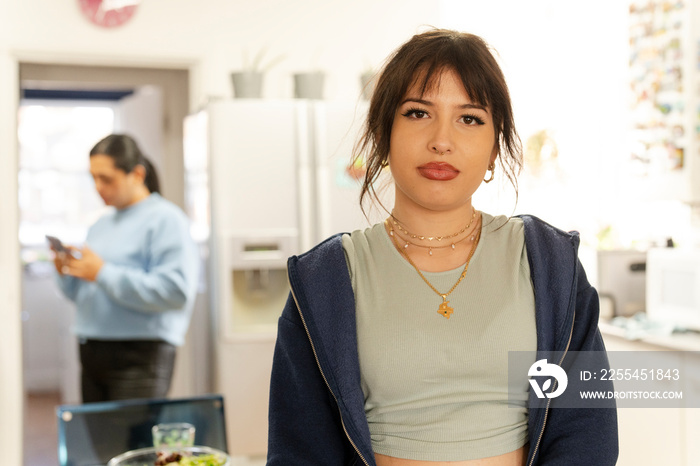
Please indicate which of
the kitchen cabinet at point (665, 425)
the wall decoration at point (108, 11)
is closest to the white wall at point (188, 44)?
the wall decoration at point (108, 11)

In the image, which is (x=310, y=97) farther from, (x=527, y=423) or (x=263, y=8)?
(x=527, y=423)

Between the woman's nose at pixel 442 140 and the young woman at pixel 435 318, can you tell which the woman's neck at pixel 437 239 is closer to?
the young woman at pixel 435 318

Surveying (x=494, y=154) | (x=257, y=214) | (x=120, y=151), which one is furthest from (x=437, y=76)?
(x=257, y=214)

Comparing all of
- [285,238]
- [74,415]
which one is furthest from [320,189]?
[74,415]

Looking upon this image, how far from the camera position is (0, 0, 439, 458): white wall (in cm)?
359

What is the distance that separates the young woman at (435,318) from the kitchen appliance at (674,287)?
1939mm

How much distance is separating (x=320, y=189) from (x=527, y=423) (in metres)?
2.52

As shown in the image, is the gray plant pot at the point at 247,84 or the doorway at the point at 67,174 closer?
the gray plant pot at the point at 247,84

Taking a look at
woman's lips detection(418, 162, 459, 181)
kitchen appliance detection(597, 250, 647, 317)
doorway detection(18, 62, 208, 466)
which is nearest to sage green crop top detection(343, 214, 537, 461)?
woman's lips detection(418, 162, 459, 181)

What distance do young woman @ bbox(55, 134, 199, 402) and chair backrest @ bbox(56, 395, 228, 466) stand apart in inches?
43.5

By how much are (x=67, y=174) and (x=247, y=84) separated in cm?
250

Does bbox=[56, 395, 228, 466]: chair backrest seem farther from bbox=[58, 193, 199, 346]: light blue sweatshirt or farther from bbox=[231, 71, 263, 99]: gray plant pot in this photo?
bbox=[231, 71, 263, 99]: gray plant pot

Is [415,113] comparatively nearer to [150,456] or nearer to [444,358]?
[444,358]

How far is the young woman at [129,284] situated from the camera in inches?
106
